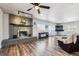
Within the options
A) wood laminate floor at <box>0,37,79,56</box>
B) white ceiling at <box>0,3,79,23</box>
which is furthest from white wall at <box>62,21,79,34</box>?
wood laminate floor at <box>0,37,79,56</box>

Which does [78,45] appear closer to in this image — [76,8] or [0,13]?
[76,8]

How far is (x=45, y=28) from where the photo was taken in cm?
515

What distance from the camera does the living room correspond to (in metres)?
3.96

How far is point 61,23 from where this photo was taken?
477cm

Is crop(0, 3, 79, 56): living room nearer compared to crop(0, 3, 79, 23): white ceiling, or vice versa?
crop(0, 3, 79, 56): living room

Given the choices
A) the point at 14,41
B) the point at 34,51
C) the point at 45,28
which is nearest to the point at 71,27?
the point at 45,28

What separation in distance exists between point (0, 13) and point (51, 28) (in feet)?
7.76

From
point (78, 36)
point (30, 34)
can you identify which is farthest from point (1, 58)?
point (30, 34)

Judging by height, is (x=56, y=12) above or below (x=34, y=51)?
above

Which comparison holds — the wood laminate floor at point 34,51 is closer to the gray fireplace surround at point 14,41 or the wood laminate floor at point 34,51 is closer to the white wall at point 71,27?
the gray fireplace surround at point 14,41

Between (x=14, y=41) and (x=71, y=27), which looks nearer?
(x=71, y=27)

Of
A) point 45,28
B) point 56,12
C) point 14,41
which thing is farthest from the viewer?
point 14,41

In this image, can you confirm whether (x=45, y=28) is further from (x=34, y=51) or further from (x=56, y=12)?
(x=34, y=51)

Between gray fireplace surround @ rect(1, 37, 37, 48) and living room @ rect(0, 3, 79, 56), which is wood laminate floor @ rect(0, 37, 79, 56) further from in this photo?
gray fireplace surround @ rect(1, 37, 37, 48)
